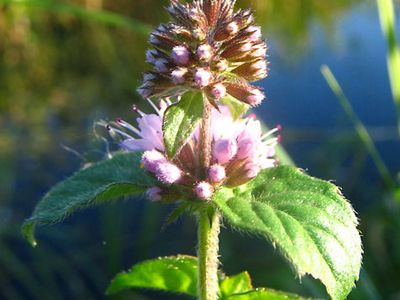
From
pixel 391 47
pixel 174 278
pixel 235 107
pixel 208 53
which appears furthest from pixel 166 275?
pixel 391 47

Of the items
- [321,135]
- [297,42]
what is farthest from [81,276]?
[297,42]

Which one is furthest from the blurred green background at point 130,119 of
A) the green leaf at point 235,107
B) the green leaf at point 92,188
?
the green leaf at point 235,107

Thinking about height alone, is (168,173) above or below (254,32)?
below

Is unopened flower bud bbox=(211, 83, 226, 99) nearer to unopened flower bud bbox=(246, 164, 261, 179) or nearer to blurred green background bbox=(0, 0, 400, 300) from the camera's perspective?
unopened flower bud bbox=(246, 164, 261, 179)

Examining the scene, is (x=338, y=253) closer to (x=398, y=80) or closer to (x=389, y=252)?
(x=398, y=80)

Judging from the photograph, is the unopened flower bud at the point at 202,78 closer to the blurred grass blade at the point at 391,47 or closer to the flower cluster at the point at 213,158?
the flower cluster at the point at 213,158

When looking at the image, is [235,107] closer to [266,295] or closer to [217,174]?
[217,174]

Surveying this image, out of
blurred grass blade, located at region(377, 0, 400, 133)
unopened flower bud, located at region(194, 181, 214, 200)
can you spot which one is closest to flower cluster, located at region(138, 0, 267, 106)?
unopened flower bud, located at region(194, 181, 214, 200)
